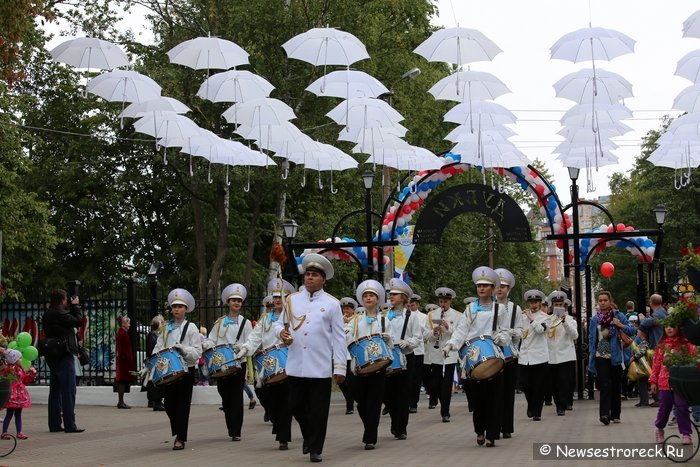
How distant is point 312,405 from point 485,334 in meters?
2.30

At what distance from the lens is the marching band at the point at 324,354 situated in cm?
1295

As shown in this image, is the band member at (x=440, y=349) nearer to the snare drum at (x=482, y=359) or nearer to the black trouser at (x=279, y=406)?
the black trouser at (x=279, y=406)

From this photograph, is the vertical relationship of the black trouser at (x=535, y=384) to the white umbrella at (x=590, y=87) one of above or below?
below

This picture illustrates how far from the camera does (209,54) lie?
1947 cm

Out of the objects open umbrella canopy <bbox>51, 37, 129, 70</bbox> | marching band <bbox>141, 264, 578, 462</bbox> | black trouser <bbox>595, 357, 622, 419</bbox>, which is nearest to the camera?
marching band <bbox>141, 264, 578, 462</bbox>

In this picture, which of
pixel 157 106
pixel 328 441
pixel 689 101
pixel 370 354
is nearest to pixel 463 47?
pixel 689 101

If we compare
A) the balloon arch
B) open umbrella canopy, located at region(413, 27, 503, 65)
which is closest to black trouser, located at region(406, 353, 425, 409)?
open umbrella canopy, located at region(413, 27, 503, 65)

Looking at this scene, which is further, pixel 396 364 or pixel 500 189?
pixel 500 189

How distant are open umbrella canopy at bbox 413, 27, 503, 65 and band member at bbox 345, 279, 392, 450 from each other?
18.7 ft

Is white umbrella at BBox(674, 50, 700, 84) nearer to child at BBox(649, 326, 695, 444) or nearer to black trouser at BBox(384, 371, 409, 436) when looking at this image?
child at BBox(649, 326, 695, 444)

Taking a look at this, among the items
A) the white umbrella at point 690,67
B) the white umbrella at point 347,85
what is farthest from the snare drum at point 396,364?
the white umbrella at point 690,67

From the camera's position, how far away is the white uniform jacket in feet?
42.1

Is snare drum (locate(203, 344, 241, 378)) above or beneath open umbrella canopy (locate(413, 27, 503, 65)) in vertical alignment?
beneath

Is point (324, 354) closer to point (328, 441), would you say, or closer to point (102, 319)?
point (328, 441)
